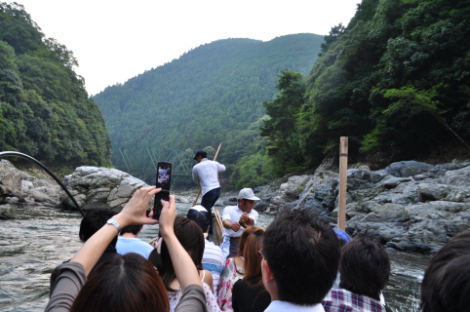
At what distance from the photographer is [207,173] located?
20.3 ft

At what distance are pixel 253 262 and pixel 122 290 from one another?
5.02 feet

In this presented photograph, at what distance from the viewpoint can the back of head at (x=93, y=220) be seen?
8.06ft

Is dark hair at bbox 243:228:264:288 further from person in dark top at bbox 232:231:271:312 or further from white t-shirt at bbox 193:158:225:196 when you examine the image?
white t-shirt at bbox 193:158:225:196

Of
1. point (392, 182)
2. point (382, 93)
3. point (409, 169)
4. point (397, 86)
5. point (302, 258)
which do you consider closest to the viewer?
point (302, 258)

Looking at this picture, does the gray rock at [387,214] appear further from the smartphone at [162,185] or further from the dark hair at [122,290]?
the dark hair at [122,290]

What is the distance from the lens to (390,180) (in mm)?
14328

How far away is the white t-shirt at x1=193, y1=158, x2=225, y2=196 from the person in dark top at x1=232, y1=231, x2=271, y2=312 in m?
3.71

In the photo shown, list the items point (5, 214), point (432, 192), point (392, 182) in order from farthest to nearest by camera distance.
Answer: point (392, 182) < point (5, 214) < point (432, 192)

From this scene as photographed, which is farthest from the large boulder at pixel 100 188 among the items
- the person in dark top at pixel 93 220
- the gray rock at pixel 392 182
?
the person in dark top at pixel 93 220

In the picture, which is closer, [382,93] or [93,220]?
[93,220]

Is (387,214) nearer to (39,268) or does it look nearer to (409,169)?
(409,169)

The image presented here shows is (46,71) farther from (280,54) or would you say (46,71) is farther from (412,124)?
(280,54)

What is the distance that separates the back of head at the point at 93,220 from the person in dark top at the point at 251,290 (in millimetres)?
968

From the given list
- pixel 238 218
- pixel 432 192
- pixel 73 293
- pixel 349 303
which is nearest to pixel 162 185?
pixel 73 293
